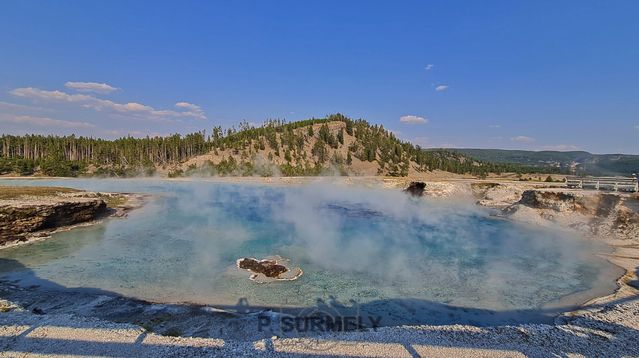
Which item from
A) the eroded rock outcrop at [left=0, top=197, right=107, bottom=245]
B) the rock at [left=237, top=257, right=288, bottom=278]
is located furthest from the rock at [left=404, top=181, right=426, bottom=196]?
the eroded rock outcrop at [left=0, top=197, right=107, bottom=245]

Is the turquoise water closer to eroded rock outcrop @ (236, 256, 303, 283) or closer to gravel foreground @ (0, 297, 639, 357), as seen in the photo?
eroded rock outcrop @ (236, 256, 303, 283)

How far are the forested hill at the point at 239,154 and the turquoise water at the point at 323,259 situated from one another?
5384 centimetres

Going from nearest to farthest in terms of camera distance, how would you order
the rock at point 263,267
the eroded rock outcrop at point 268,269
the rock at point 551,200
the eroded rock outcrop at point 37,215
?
the eroded rock outcrop at point 268,269 → the rock at point 263,267 → the eroded rock outcrop at point 37,215 → the rock at point 551,200

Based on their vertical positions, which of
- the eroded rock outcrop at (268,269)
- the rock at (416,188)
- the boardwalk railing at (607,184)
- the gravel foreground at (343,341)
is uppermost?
the boardwalk railing at (607,184)

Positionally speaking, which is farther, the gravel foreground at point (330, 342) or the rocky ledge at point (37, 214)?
the rocky ledge at point (37, 214)

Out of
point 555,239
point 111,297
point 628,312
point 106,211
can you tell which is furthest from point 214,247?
point 555,239

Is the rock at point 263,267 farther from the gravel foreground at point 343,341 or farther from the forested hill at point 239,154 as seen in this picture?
the forested hill at point 239,154

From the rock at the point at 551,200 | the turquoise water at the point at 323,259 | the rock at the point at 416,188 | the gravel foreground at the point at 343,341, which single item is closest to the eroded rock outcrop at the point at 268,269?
the turquoise water at the point at 323,259

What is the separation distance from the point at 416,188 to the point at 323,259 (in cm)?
3254

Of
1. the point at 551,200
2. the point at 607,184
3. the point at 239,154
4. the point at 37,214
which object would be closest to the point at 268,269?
the point at 37,214

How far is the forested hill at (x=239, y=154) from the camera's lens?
78500 millimetres

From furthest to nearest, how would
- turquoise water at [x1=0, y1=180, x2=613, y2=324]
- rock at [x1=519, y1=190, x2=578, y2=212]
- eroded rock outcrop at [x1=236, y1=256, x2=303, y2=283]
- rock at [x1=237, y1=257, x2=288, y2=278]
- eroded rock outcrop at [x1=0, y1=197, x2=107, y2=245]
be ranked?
rock at [x1=519, y1=190, x2=578, y2=212], eroded rock outcrop at [x1=0, y1=197, x2=107, y2=245], rock at [x1=237, y1=257, x2=288, y2=278], eroded rock outcrop at [x1=236, y1=256, x2=303, y2=283], turquoise water at [x1=0, y1=180, x2=613, y2=324]

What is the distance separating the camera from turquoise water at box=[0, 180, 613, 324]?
1154 cm

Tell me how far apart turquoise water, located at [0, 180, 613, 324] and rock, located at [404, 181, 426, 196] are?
54.6 ft
